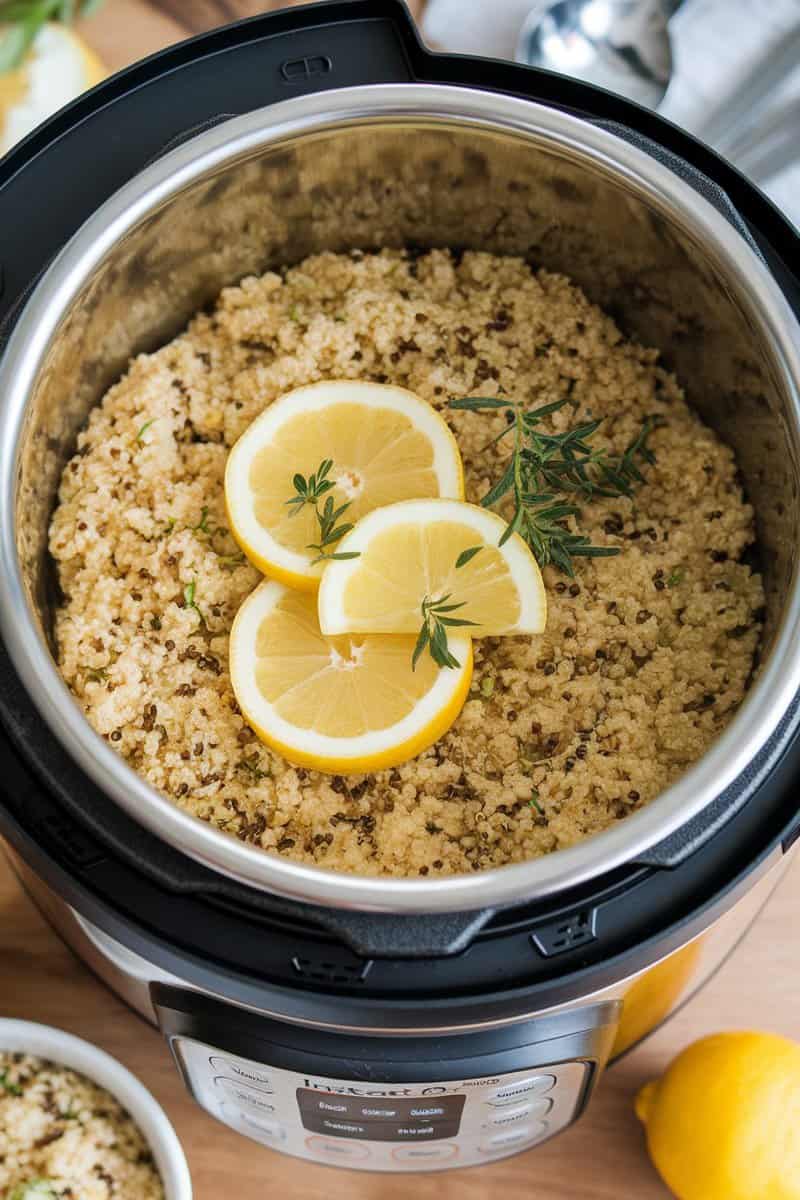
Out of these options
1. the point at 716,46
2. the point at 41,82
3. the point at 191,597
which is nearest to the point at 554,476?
the point at 191,597

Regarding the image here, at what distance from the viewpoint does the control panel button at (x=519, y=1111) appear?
3.18 feet

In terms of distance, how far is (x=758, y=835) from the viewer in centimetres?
81

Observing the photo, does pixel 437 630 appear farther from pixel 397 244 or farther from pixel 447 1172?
pixel 447 1172

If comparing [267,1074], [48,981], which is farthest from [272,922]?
[48,981]

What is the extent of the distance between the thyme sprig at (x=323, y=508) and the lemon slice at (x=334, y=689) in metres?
0.05

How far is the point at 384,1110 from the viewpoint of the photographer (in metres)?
0.93

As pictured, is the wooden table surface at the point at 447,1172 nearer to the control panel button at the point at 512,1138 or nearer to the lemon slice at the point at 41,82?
the control panel button at the point at 512,1138

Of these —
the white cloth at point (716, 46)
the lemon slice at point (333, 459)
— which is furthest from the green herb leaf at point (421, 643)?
the white cloth at point (716, 46)

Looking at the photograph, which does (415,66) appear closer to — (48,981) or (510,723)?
(510,723)

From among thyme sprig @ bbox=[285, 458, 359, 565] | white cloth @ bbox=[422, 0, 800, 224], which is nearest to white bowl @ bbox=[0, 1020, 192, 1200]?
thyme sprig @ bbox=[285, 458, 359, 565]

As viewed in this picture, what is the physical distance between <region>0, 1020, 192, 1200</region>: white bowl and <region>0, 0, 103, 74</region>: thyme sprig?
99 centimetres

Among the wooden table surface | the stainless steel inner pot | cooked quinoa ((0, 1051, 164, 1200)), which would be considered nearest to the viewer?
the stainless steel inner pot

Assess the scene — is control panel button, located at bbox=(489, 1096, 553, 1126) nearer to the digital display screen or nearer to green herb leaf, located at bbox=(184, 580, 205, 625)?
the digital display screen

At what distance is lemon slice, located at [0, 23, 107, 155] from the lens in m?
1.33
